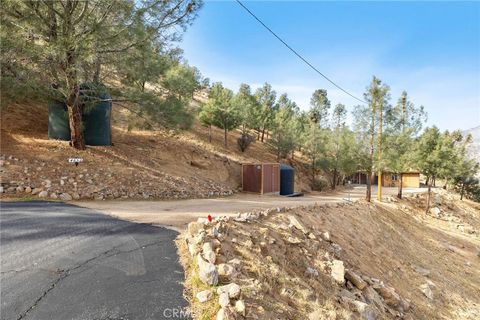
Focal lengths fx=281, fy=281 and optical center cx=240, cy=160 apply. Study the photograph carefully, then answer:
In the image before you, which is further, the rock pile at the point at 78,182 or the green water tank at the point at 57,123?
the green water tank at the point at 57,123

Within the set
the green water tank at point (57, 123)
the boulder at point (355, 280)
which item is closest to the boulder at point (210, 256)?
the boulder at point (355, 280)

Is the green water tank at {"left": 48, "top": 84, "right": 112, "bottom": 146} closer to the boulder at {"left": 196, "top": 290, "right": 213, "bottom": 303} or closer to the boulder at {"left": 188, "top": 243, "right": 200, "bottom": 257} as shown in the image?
the boulder at {"left": 188, "top": 243, "right": 200, "bottom": 257}

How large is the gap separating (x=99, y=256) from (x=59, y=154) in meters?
10.3

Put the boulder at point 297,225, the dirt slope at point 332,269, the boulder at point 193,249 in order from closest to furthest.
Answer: the dirt slope at point 332,269
the boulder at point 193,249
the boulder at point 297,225

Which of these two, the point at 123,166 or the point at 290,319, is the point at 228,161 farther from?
the point at 290,319

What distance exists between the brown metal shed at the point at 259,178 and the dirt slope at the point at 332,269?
7936 millimetres

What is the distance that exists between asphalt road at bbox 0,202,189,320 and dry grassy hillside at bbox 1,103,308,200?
4.70 meters

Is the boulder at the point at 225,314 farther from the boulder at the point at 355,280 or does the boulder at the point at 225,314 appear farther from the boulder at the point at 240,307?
the boulder at the point at 355,280

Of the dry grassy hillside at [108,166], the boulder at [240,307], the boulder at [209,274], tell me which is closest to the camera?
the boulder at [240,307]

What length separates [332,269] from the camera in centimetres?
669

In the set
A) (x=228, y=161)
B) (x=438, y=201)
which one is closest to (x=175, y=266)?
(x=228, y=161)

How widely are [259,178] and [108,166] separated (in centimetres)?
1117

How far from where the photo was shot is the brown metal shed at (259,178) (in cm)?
2159

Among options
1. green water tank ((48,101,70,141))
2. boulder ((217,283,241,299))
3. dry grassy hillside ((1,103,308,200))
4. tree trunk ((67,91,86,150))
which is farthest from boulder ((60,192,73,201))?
boulder ((217,283,241,299))
